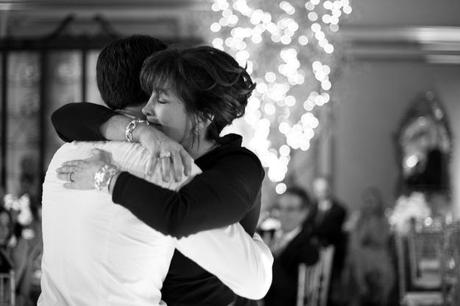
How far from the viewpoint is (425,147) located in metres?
13.3

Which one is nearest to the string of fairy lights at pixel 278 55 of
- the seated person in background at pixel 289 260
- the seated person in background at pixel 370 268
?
the seated person in background at pixel 289 260

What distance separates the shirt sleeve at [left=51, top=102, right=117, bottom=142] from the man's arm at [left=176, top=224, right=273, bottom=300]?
35cm

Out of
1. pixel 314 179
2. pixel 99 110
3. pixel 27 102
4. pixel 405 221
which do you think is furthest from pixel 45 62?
pixel 99 110

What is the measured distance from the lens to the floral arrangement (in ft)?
36.2

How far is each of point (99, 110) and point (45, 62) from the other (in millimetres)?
9887

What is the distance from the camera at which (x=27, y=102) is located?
460 inches

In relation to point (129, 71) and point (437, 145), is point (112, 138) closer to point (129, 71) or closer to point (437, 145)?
point (129, 71)

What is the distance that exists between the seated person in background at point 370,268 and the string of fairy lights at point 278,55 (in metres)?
2.11

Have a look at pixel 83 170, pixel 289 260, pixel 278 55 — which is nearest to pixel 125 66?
pixel 83 170

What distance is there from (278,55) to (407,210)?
3.55 metres

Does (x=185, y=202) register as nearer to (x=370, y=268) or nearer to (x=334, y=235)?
(x=334, y=235)

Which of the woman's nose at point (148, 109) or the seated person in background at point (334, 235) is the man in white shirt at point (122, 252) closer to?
the woman's nose at point (148, 109)

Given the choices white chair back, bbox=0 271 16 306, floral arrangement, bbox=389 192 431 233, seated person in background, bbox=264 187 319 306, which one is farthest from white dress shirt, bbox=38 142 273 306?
floral arrangement, bbox=389 192 431 233

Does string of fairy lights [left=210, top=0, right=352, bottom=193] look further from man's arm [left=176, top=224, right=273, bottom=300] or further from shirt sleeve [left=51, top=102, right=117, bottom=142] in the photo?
man's arm [left=176, top=224, right=273, bottom=300]
